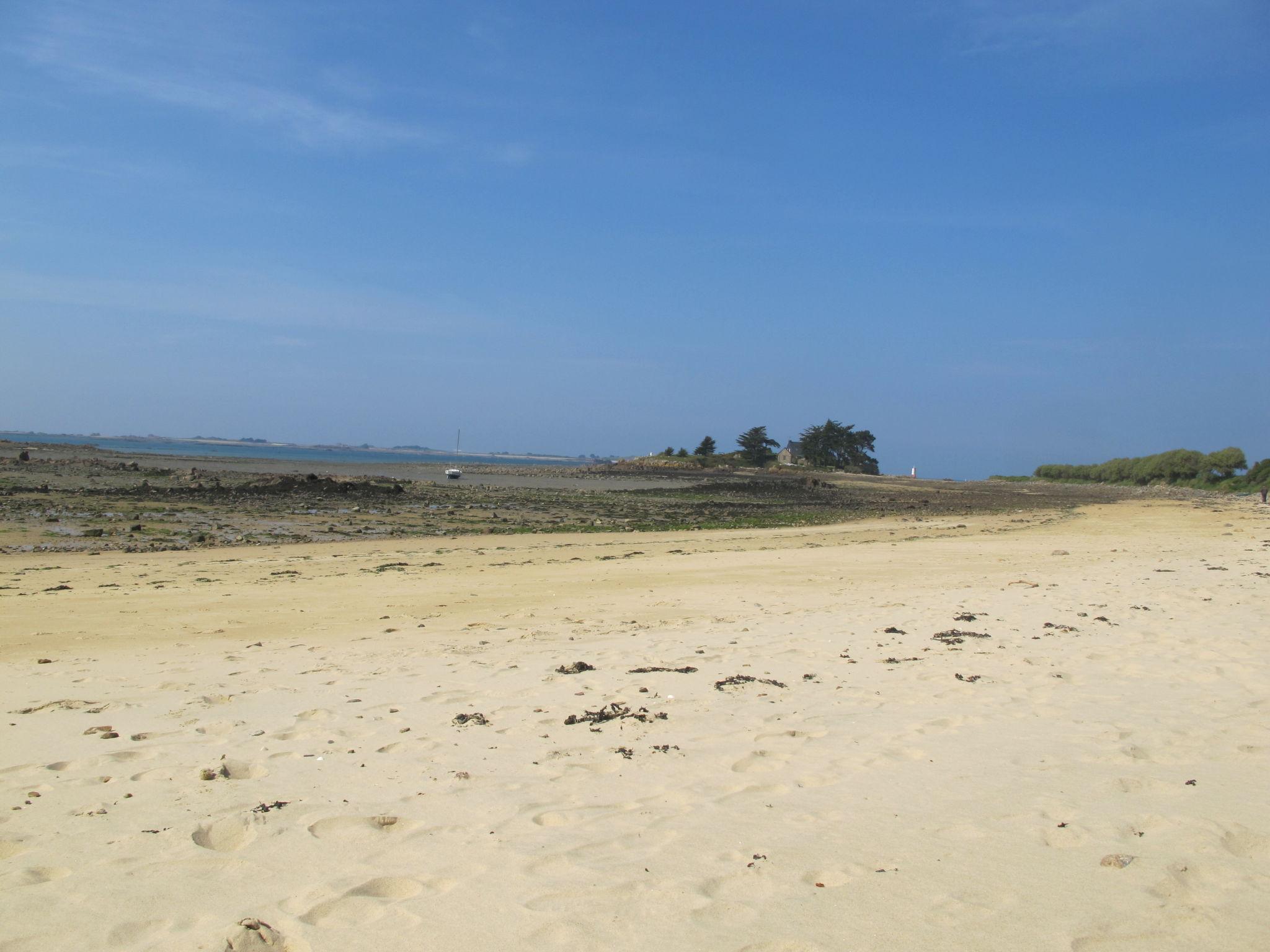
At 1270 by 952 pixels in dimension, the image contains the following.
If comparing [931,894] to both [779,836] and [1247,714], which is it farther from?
[1247,714]

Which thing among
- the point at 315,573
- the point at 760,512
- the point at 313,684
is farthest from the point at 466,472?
the point at 313,684

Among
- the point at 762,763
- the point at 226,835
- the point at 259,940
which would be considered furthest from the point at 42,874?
the point at 762,763

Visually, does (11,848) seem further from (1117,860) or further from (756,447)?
(756,447)

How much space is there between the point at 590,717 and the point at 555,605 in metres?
4.69

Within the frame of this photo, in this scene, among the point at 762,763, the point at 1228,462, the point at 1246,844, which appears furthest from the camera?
the point at 1228,462

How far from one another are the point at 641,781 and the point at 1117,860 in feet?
6.80

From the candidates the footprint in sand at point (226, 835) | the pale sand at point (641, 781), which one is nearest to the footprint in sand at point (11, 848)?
the pale sand at point (641, 781)

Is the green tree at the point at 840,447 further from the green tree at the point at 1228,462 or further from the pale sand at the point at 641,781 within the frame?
the pale sand at the point at 641,781

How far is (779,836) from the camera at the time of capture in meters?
→ 3.46

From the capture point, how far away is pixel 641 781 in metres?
4.11

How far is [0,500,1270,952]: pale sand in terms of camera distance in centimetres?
281

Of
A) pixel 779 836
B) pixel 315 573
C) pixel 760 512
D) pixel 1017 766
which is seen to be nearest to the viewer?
pixel 779 836

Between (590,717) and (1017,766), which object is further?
(590,717)

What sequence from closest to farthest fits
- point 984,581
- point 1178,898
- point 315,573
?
point 1178,898
point 984,581
point 315,573
